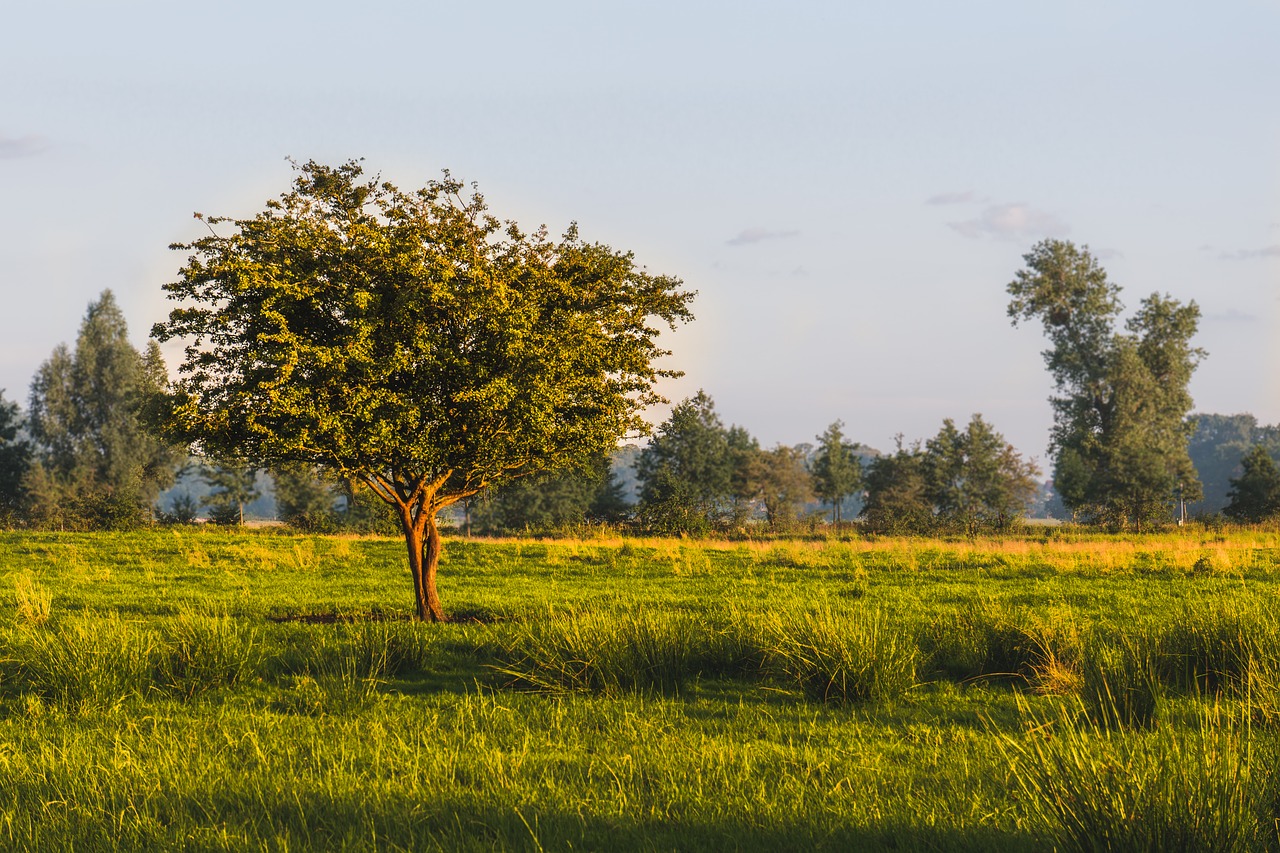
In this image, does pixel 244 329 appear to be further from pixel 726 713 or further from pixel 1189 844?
pixel 1189 844

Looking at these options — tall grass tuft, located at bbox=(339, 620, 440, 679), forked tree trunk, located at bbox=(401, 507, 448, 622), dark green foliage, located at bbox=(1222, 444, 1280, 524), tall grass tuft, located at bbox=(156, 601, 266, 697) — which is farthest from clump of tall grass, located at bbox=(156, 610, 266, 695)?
→ dark green foliage, located at bbox=(1222, 444, 1280, 524)

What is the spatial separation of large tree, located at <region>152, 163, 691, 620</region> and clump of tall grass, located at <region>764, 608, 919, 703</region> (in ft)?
21.4

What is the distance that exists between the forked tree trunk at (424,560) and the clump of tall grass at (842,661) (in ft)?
27.5

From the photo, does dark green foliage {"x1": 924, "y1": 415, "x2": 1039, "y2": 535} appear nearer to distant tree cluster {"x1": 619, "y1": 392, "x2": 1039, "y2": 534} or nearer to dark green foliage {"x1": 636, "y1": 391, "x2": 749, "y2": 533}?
distant tree cluster {"x1": 619, "y1": 392, "x2": 1039, "y2": 534}

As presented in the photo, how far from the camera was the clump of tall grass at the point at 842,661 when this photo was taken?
35.4ft

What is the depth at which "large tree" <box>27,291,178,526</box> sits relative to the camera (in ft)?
284

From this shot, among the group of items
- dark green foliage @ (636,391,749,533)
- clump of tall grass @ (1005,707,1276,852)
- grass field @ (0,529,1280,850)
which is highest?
dark green foliage @ (636,391,749,533)

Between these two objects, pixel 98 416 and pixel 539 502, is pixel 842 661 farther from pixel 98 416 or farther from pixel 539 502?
pixel 98 416

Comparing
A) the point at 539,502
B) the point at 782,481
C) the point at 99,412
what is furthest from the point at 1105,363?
the point at 99,412

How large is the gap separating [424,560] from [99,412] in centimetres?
8334

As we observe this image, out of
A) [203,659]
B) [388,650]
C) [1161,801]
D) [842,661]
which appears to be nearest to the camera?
[1161,801]

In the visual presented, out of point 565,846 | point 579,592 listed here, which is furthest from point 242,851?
point 579,592

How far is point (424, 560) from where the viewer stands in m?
18.8

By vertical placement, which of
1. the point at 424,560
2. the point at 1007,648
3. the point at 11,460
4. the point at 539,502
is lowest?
the point at 1007,648
